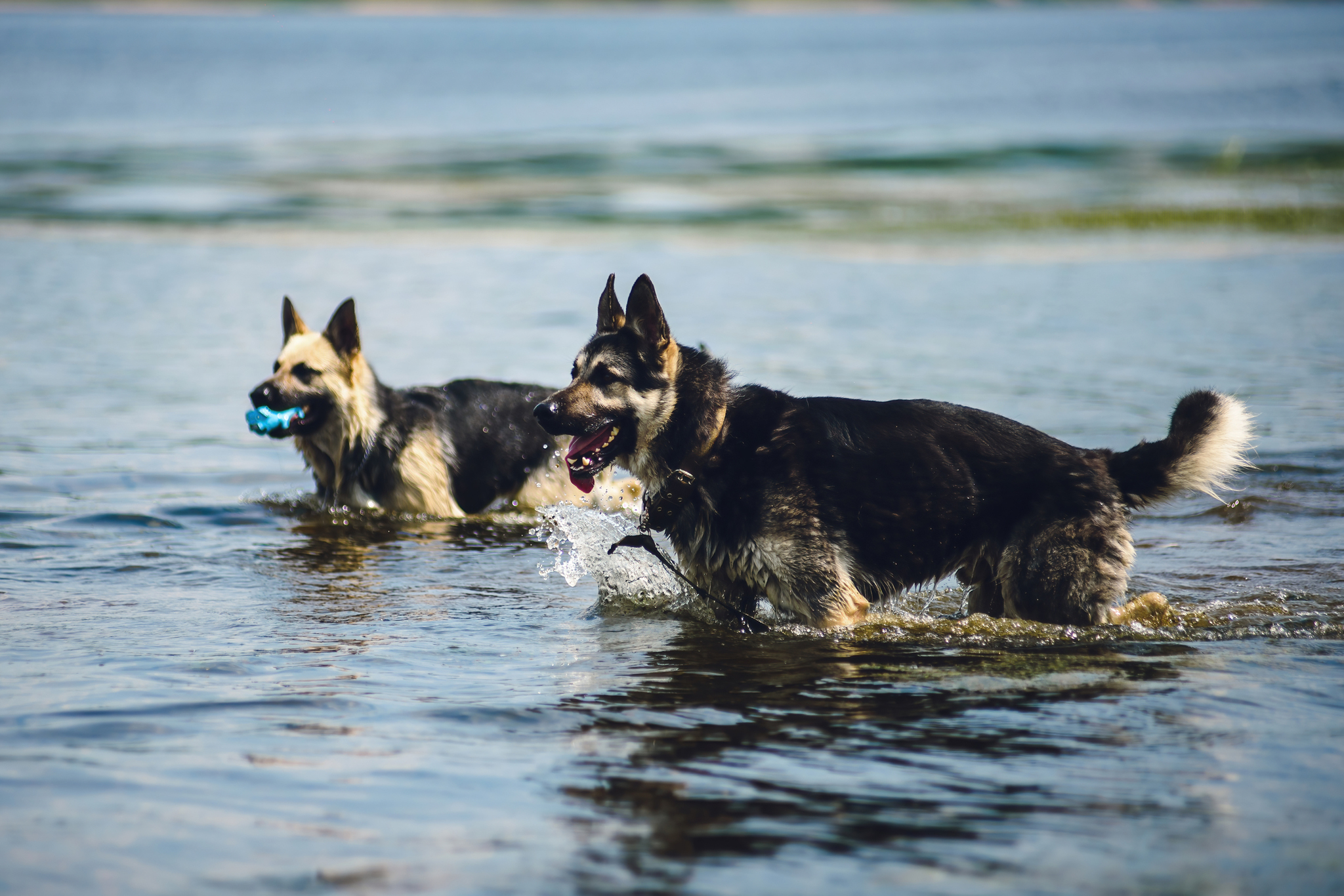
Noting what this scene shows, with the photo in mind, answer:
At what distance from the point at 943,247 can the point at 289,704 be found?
18.6 metres

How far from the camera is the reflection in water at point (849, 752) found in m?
4.42

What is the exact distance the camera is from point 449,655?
6.49m

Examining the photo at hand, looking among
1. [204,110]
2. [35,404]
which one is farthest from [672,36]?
[35,404]

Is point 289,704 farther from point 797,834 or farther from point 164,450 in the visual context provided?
point 164,450

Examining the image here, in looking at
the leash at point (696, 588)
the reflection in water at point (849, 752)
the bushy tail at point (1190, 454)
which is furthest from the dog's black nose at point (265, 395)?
the bushy tail at point (1190, 454)

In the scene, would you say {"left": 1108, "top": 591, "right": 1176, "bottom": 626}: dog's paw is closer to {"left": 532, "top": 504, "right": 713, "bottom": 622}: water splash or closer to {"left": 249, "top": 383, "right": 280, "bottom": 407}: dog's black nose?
{"left": 532, "top": 504, "right": 713, "bottom": 622}: water splash

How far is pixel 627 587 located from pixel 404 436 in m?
2.87

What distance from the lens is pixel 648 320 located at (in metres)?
6.39

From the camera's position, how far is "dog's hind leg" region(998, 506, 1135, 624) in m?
6.24

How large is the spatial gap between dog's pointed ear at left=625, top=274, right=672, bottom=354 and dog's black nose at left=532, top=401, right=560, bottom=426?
21.2 inches

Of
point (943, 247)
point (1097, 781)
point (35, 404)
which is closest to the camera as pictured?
point (1097, 781)

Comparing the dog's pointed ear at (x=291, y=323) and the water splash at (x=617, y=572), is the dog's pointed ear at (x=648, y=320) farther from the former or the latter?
the dog's pointed ear at (x=291, y=323)

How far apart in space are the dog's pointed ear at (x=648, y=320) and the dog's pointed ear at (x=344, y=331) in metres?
3.56

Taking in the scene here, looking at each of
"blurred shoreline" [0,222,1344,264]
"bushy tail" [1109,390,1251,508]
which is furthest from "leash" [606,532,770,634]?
"blurred shoreline" [0,222,1344,264]
